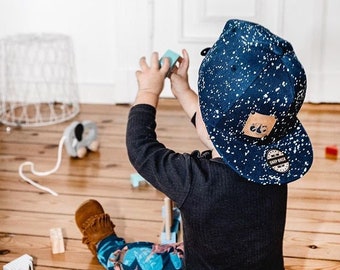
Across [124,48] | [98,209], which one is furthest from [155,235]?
[124,48]

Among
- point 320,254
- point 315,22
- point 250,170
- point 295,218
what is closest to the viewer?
point 250,170

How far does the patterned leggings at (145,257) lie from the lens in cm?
123

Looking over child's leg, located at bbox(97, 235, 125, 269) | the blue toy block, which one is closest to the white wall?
the blue toy block

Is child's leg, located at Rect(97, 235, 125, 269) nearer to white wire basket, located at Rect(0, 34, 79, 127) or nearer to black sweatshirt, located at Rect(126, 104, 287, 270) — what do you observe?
black sweatshirt, located at Rect(126, 104, 287, 270)

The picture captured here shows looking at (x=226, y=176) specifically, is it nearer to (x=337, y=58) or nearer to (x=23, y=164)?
(x=23, y=164)

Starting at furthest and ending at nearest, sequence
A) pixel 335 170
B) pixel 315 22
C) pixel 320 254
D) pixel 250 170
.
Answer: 1. pixel 315 22
2. pixel 335 170
3. pixel 320 254
4. pixel 250 170

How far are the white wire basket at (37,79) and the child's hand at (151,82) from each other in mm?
1318

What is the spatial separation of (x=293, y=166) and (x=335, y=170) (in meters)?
0.95

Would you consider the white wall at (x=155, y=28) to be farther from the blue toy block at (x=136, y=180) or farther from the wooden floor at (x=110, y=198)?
the blue toy block at (x=136, y=180)

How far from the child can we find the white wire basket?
57.0 inches

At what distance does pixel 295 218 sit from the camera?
1.58 meters

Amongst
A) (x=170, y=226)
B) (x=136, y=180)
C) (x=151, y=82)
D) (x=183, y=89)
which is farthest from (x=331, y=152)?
(x=151, y=82)

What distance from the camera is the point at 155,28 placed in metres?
2.51

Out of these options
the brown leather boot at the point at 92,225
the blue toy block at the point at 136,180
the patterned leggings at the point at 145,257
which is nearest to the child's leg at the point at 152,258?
the patterned leggings at the point at 145,257
